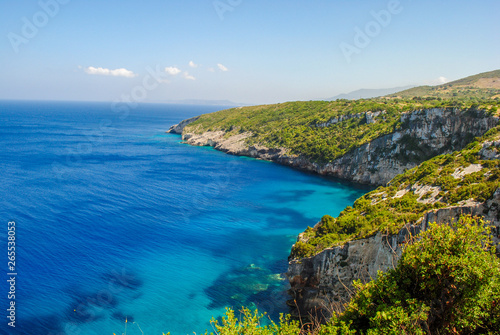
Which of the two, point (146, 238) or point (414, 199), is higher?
point (414, 199)

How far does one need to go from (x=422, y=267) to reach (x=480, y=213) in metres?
10.7

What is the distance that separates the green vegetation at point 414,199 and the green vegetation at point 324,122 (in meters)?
17.8

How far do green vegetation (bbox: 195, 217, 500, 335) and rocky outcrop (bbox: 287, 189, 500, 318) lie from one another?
7.36 metres

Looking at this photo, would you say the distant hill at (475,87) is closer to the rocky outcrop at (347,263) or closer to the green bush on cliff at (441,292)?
the rocky outcrop at (347,263)

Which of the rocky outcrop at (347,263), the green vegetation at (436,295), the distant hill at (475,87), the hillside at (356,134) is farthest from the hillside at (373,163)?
the green vegetation at (436,295)

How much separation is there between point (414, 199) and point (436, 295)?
15706 mm

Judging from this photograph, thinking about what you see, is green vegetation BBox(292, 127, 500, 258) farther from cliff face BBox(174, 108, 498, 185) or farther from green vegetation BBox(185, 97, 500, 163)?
green vegetation BBox(185, 97, 500, 163)

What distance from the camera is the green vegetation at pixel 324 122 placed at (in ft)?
192

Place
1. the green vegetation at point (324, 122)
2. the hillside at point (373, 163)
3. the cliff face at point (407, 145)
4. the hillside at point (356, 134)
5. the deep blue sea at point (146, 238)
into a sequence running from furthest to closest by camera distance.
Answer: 1. the green vegetation at point (324, 122)
2. the hillside at point (356, 134)
3. the cliff face at point (407, 145)
4. the deep blue sea at point (146, 238)
5. the hillside at point (373, 163)

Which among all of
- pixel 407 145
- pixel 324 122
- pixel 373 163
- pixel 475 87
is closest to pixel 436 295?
pixel 407 145

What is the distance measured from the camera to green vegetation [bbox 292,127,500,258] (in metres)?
20.0

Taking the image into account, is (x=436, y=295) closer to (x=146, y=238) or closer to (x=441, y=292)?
(x=441, y=292)

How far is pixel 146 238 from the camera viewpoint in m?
31.7

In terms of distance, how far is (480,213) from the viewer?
17562 millimetres
